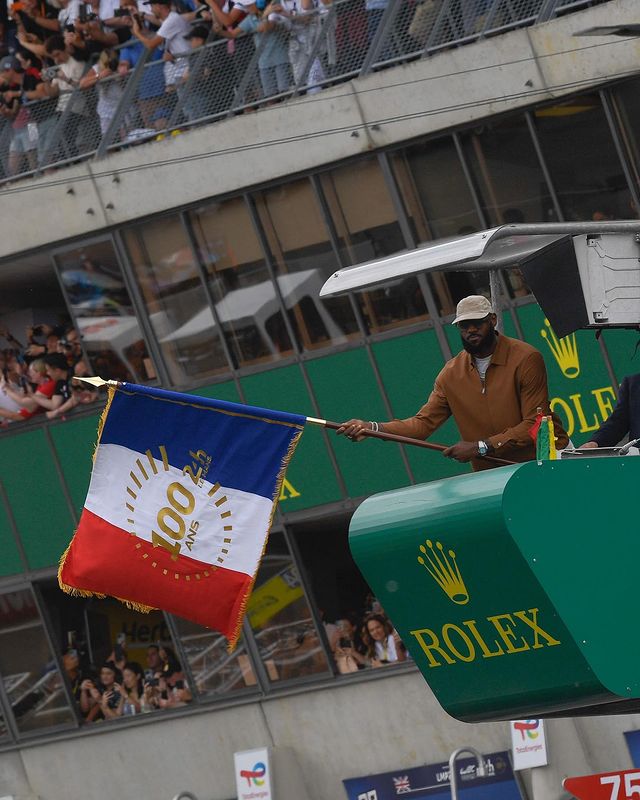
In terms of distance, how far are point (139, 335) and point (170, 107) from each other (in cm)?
343

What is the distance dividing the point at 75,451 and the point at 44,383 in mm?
1082

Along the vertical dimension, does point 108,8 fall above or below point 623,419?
above

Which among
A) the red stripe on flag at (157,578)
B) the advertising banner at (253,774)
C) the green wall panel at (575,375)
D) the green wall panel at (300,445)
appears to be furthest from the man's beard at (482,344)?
the advertising banner at (253,774)

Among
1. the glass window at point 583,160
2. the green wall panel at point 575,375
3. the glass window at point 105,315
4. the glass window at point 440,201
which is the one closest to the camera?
the glass window at point 583,160

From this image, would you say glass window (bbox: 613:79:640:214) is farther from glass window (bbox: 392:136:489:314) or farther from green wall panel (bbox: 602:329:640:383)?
glass window (bbox: 392:136:489:314)

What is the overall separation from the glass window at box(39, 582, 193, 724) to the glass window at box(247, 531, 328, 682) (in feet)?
5.08

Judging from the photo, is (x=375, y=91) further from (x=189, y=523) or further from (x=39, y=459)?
(x=189, y=523)

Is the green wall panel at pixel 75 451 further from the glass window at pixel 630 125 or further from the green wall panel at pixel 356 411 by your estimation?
the glass window at pixel 630 125

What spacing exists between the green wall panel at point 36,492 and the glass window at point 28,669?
1.19 meters

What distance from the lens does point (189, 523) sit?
10711mm

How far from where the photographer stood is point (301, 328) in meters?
23.8

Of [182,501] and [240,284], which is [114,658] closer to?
[240,284]

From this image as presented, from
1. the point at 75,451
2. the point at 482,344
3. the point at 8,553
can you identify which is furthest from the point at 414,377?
the point at 482,344

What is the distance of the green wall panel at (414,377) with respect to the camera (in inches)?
898
